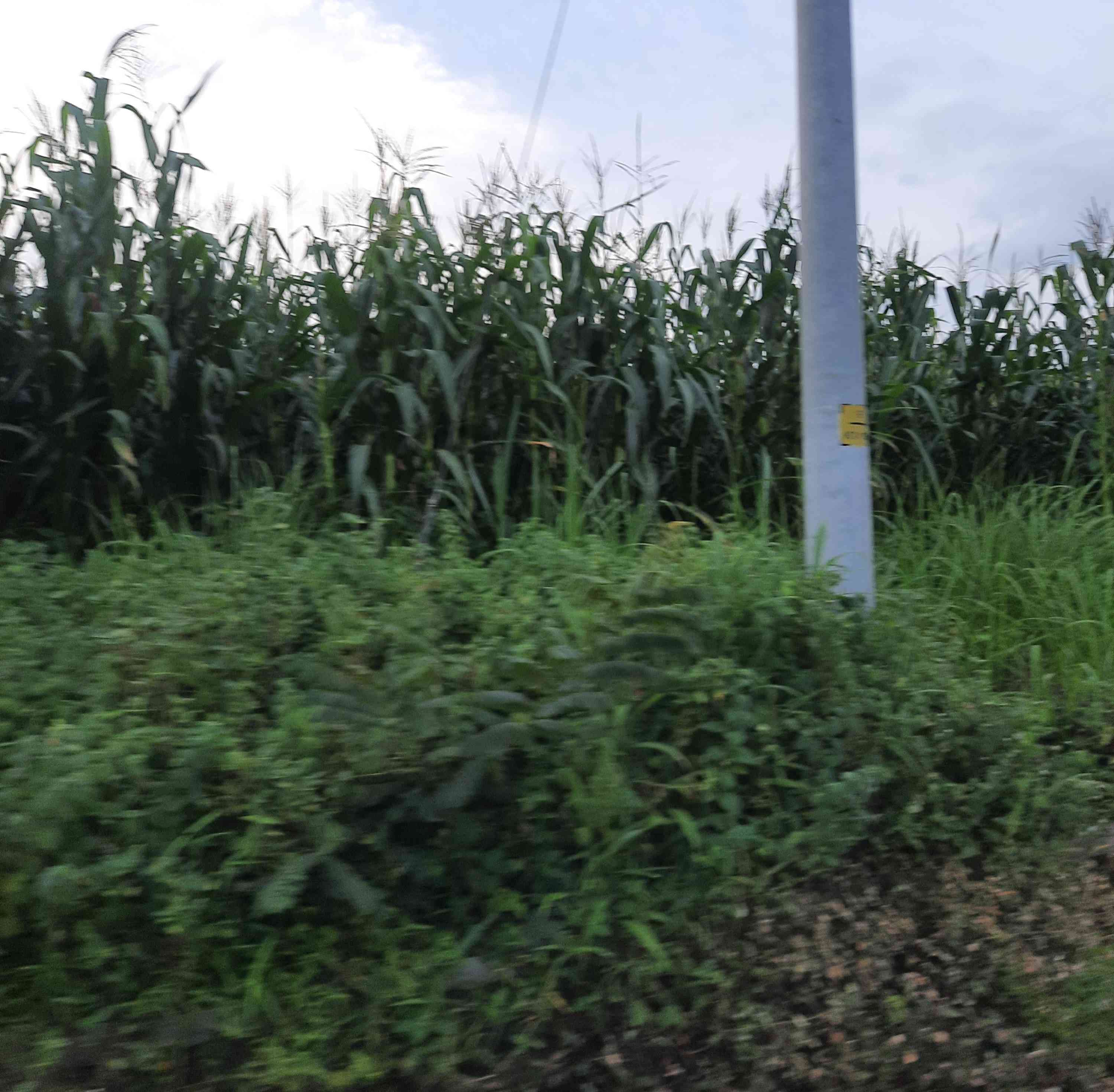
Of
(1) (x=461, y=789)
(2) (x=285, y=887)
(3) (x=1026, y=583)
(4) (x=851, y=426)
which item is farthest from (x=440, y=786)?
(3) (x=1026, y=583)

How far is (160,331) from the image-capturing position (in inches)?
167

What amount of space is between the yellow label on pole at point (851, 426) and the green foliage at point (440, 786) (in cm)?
52

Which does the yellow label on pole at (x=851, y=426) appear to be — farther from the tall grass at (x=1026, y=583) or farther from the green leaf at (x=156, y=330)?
the green leaf at (x=156, y=330)

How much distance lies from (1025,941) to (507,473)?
2612 millimetres

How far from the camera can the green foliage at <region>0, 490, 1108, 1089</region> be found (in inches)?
91.2

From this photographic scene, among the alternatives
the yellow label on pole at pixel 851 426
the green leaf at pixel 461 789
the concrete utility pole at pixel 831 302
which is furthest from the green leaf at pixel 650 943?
the yellow label on pole at pixel 851 426

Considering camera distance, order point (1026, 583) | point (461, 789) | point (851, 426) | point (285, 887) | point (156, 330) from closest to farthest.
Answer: point (285, 887) → point (461, 789) → point (851, 426) → point (156, 330) → point (1026, 583)

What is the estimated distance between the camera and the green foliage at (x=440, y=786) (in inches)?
91.2

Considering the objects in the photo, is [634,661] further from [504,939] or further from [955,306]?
[955,306]

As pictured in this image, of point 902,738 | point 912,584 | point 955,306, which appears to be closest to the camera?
point 902,738

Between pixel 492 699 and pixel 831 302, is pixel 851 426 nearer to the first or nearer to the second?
pixel 831 302

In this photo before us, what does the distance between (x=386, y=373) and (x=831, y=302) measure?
1.87m

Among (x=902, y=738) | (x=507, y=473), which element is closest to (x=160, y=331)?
(x=507, y=473)

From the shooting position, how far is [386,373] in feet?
14.6
